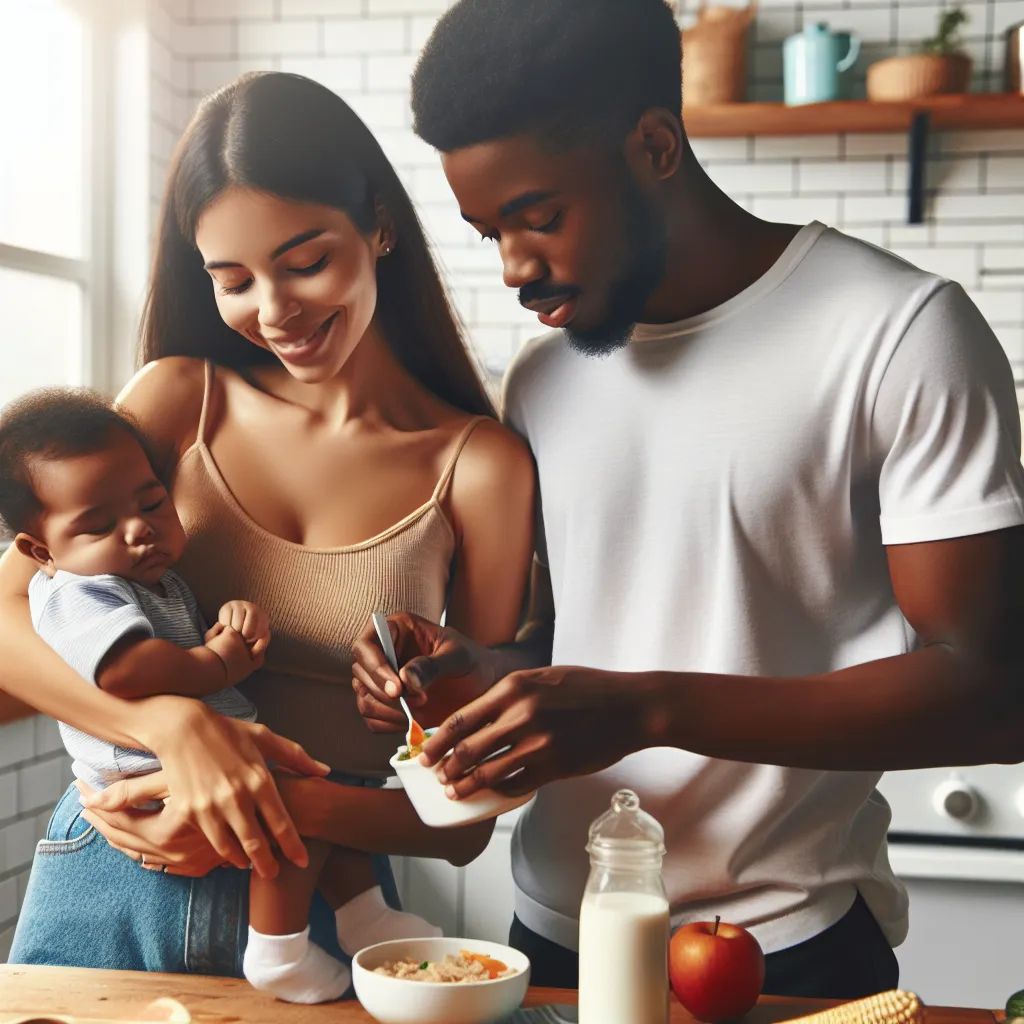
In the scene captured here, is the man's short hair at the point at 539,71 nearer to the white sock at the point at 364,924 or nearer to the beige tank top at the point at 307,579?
the beige tank top at the point at 307,579

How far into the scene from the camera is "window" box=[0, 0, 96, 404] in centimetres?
215

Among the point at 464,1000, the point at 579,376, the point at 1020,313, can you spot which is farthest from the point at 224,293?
the point at 1020,313

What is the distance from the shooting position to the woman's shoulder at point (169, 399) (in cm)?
119

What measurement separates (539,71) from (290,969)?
0.78 metres

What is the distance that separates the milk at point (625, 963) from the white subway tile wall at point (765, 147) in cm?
167

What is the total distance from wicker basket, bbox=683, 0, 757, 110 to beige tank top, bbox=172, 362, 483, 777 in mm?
1642

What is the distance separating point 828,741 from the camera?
1.05 meters

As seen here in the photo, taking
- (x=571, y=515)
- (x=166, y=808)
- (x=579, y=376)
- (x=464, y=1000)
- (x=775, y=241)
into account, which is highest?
(x=775, y=241)

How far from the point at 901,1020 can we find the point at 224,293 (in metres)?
0.80

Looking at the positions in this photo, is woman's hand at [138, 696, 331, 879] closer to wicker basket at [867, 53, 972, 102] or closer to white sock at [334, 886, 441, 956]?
white sock at [334, 886, 441, 956]

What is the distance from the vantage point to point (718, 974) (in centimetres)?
105

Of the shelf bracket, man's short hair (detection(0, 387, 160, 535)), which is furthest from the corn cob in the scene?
the shelf bracket

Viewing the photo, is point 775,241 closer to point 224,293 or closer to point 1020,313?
point 224,293

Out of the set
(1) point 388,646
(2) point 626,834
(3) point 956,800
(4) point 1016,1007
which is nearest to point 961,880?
(3) point 956,800
